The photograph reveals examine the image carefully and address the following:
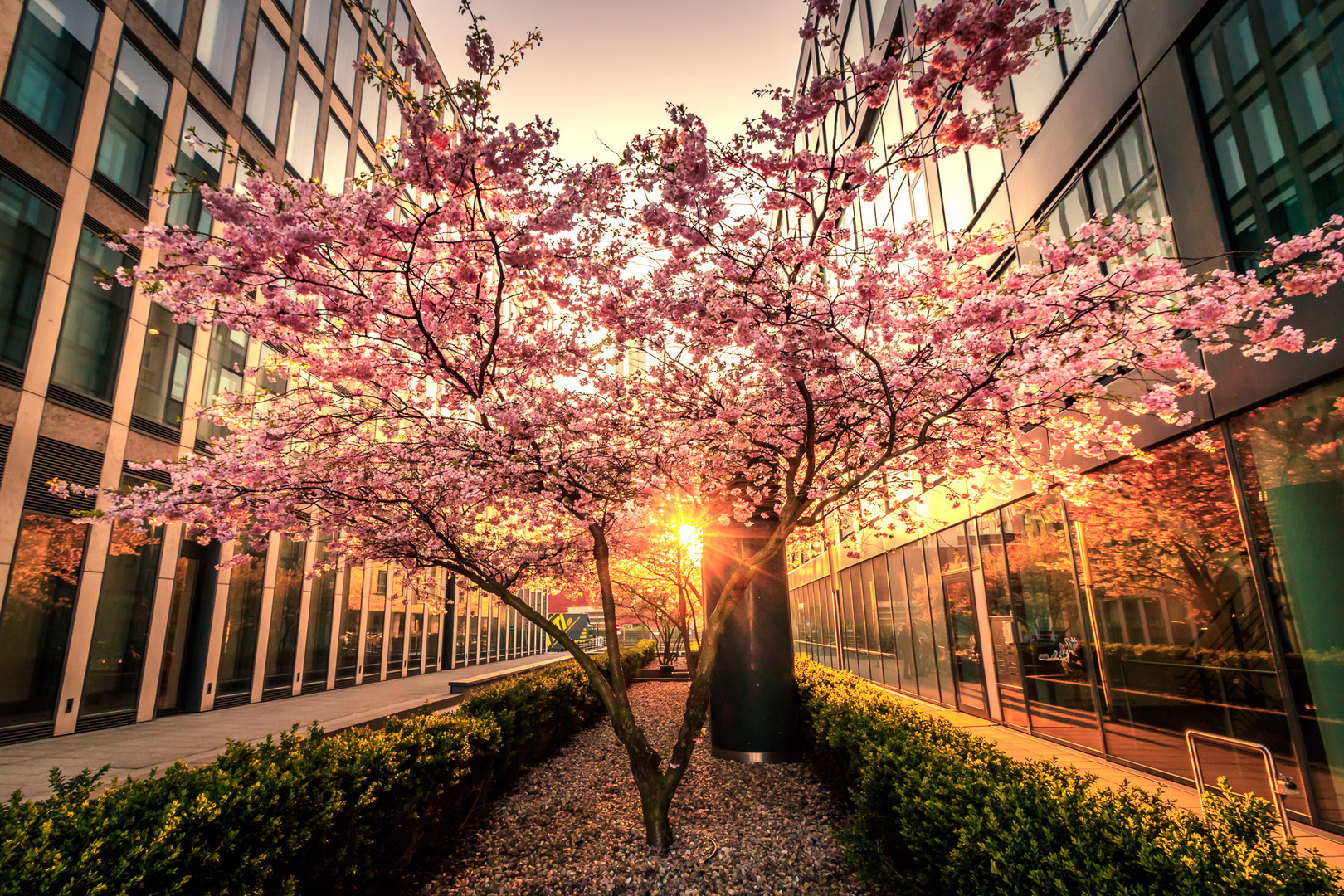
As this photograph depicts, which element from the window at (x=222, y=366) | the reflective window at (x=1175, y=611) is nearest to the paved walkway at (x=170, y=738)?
the window at (x=222, y=366)

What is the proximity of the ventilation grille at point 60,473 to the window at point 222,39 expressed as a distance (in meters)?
9.50

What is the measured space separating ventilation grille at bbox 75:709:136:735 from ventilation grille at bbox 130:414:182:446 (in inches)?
211

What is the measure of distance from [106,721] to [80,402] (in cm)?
589

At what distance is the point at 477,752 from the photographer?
21.4 ft

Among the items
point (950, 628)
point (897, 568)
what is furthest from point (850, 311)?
point (897, 568)

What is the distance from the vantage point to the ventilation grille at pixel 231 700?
14820 mm

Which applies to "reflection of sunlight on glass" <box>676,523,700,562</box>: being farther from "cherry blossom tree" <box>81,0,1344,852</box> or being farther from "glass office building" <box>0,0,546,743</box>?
"cherry blossom tree" <box>81,0,1344,852</box>

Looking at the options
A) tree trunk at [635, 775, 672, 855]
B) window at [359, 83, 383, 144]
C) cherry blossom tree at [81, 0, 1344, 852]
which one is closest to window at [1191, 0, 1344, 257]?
cherry blossom tree at [81, 0, 1344, 852]

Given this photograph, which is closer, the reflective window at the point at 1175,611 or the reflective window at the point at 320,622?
the reflective window at the point at 1175,611

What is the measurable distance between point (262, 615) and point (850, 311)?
17013mm

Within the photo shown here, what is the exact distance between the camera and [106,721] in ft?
39.0

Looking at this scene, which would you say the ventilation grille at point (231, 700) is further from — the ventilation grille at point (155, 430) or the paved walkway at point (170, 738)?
the ventilation grille at point (155, 430)

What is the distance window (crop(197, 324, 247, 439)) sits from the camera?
48.9 ft

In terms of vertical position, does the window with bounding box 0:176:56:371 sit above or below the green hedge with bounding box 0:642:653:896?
above
